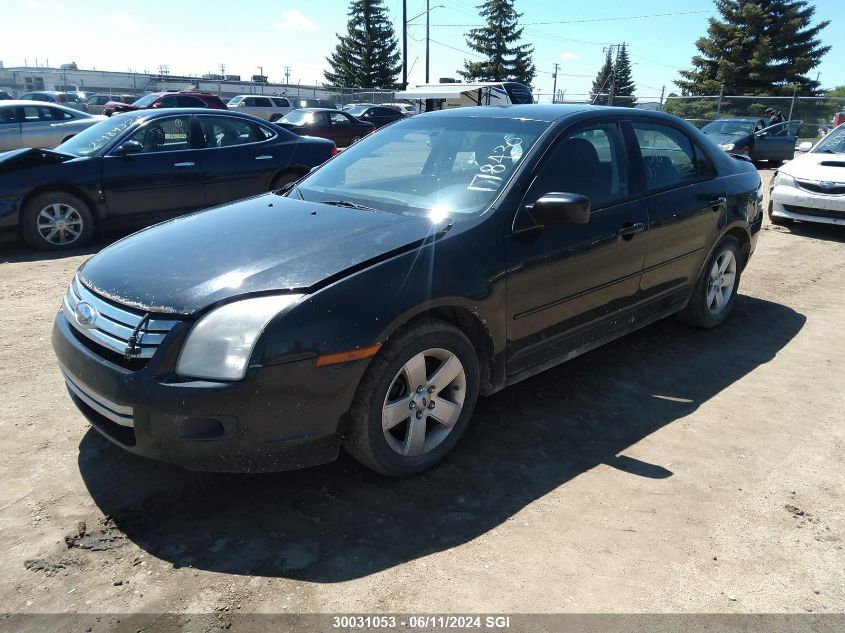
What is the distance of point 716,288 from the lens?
17.0 feet

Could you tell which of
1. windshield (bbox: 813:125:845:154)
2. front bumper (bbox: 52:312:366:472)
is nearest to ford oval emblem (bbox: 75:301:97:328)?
front bumper (bbox: 52:312:366:472)

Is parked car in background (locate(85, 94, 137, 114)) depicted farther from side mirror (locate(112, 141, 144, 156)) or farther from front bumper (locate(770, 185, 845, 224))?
front bumper (locate(770, 185, 845, 224))

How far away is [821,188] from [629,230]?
6336 millimetres

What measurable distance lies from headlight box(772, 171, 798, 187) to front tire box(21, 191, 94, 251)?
9.08m

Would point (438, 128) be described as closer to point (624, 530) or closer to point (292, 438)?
point (292, 438)

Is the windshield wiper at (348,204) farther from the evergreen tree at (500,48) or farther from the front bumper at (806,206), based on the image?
the evergreen tree at (500,48)

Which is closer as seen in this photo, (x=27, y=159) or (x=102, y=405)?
(x=102, y=405)

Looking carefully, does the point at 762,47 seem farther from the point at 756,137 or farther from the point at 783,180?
the point at 783,180

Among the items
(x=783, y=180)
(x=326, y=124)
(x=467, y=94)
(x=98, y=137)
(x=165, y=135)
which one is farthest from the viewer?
(x=467, y=94)

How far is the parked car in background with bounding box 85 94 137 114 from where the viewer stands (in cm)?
3122

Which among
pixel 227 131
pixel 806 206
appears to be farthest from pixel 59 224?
pixel 806 206

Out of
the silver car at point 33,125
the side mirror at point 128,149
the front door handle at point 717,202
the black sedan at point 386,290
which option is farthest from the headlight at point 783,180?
the silver car at point 33,125

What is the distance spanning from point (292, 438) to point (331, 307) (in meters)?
0.55

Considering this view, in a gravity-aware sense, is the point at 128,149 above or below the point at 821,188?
above
